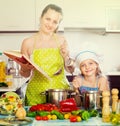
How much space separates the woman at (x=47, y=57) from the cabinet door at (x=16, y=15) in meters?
1.26

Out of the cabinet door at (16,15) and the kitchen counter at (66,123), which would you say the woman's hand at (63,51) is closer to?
the kitchen counter at (66,123)

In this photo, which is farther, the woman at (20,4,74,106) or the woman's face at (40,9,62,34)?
the woman's face at (40,9,62,34)

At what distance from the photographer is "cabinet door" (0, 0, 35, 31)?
333 cm

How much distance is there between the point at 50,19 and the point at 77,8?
4.49 feet

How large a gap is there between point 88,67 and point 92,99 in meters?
0.42

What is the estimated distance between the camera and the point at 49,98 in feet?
4.91

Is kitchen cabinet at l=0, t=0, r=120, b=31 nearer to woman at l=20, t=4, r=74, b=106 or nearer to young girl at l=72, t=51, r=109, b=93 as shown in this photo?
woman at l=20, t=4, r=74, b=106

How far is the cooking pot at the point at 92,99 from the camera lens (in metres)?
1.40

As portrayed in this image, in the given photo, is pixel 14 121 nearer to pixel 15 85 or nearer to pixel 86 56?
→ pixel 86 56

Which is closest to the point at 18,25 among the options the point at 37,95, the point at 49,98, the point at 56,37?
the point at 56,37

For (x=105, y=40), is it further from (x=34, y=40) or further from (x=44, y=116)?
(x=44, y=116)

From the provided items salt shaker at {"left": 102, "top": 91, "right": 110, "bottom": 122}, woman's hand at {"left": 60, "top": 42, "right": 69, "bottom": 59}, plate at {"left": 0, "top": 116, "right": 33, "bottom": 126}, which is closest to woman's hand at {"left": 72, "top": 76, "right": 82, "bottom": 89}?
woman's hand at {"left": 60, "top": 42, "right": 69, "bottom": 59}

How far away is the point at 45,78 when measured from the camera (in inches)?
74.1

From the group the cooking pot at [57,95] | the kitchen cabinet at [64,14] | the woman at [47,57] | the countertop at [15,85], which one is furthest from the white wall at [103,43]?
the cooking pot at [57,95]
